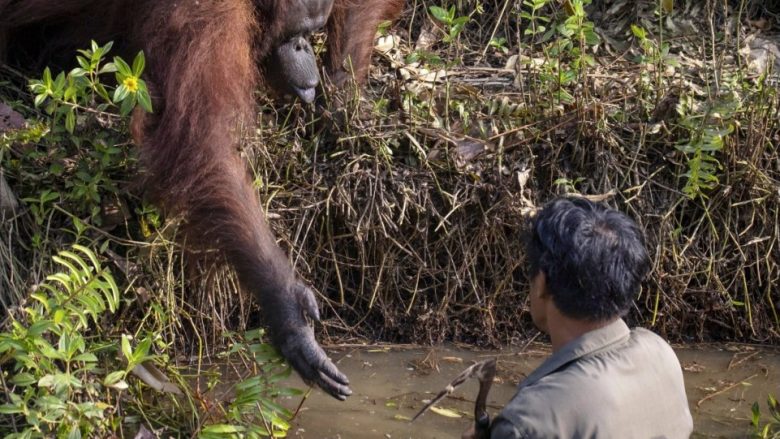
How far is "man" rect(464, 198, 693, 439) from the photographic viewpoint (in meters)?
2.11

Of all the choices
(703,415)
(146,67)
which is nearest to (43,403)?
(146,67)

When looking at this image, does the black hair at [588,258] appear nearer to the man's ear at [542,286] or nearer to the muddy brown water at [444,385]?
the man's ear at [542,286]

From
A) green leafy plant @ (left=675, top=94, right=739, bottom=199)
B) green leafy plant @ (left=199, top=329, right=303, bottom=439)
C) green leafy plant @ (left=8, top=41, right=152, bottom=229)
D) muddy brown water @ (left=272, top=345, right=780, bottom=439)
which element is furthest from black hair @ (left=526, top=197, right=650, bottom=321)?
green leafy plant @ (left=675, top=94, right=739, bottom=199)

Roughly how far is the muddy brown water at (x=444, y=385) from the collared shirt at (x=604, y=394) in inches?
57.9

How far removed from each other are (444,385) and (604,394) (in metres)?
1.98

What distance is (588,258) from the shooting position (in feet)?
7.14

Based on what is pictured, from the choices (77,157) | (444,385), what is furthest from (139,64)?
(444,385)

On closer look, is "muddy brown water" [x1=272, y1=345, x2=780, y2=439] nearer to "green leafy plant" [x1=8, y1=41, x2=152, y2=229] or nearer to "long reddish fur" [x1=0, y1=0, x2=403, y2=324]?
"long reddish fur" [x1=0, y1=0, x2=403, y2=324]

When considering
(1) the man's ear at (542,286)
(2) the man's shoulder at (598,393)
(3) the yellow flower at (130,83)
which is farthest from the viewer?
(3) the yellow flower at (130,83)

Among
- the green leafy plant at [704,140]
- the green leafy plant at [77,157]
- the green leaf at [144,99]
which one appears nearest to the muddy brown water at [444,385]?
A: the green leafy plant at [704,140]

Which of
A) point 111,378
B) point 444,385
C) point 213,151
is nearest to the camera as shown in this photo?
point 111,378

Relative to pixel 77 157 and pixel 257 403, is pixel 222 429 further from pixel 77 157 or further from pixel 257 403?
pixel 77 157

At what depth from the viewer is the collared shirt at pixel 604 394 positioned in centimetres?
209

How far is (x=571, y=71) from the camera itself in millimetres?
4445
